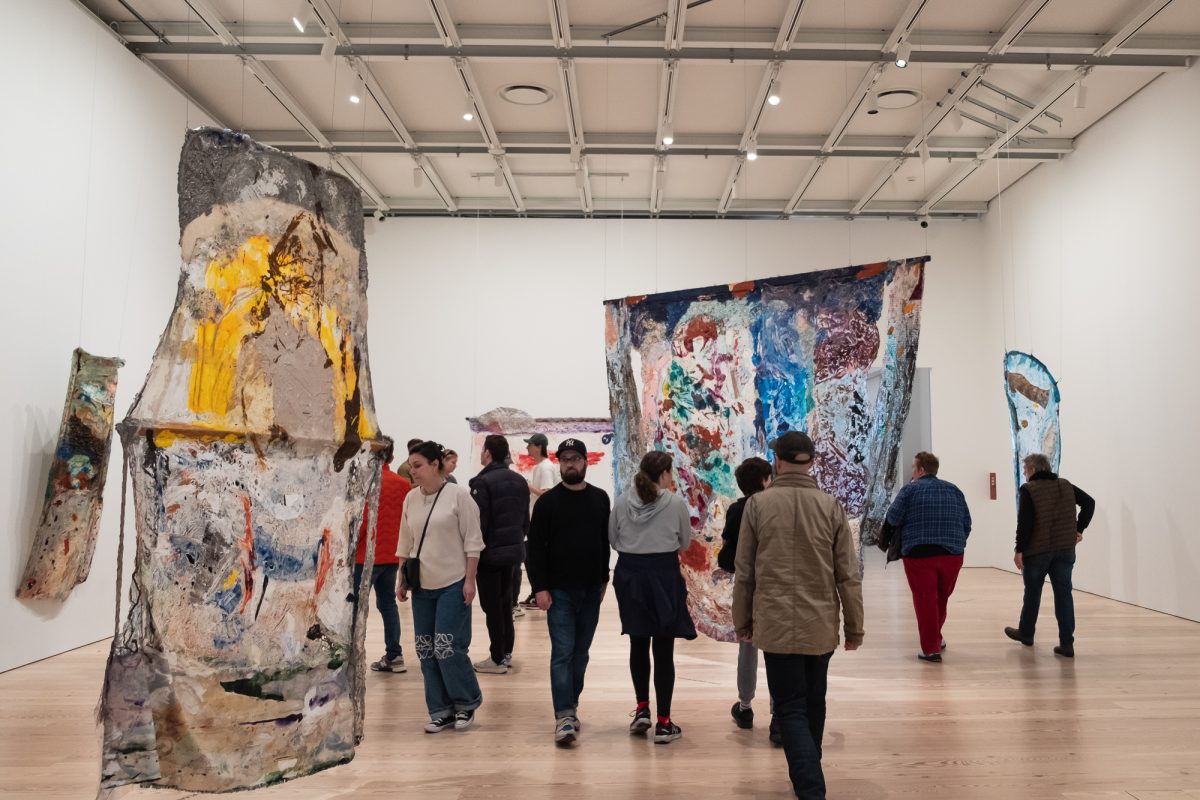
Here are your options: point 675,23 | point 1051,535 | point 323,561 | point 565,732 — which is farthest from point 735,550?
point 675,23

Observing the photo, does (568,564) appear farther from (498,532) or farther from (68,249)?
(68,249)

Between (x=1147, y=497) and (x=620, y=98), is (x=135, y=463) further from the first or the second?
(x=1147, y=497)

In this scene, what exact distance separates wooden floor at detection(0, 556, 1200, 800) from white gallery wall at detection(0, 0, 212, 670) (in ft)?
3.12

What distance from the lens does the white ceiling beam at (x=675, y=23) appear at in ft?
26.1

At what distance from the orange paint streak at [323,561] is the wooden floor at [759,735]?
3.00 feet

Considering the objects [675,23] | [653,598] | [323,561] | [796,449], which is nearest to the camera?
[323,561]

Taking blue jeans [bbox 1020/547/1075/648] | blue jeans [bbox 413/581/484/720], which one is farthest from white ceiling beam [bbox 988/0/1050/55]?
blue jeans [bbox 413/581/484/720]

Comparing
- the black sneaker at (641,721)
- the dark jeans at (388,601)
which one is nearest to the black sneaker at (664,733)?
the black sneaker at (641,721)

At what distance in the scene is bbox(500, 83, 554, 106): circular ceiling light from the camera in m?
9.83

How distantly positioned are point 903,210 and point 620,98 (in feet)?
20.1

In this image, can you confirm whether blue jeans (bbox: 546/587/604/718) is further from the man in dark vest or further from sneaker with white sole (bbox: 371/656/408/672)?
the man in dark vest

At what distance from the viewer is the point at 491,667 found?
6.77 metres

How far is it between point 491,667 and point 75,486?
12.3 feet

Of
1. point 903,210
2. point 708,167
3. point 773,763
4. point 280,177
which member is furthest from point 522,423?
point 280,177
